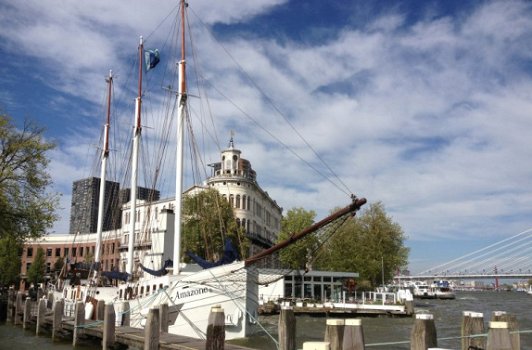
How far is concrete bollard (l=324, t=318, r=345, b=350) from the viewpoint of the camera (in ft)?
33.2

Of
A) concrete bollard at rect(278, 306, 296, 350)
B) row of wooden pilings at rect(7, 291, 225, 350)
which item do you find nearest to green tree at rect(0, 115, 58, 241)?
row of wooden pilings at rect(7, 291, 225, 350)

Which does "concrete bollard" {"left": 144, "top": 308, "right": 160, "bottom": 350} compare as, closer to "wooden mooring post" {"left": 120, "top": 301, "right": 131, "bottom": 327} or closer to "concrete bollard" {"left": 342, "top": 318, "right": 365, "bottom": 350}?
"wooden mooring post" {"left": 120, "top": 301, "right": 131, "bottom": 327}

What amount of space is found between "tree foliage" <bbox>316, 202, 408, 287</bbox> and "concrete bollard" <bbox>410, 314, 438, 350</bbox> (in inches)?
2120

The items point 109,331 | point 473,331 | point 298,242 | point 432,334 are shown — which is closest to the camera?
point 432,334

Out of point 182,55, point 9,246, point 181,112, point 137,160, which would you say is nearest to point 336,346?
point 181,112

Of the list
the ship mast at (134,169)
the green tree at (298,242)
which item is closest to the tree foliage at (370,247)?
the green tree at (298,242)

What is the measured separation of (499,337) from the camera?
347 inches

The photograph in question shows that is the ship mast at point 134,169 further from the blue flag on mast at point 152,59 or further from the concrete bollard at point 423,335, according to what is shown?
the concrete bollard at point 423,335

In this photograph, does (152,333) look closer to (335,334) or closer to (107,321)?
(107,321)

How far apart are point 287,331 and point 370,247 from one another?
53.1 metres

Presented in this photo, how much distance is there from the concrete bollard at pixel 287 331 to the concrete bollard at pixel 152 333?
4.15 m

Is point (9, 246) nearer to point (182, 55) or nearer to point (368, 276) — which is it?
point (368, 276)

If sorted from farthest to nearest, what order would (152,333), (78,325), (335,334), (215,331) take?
(78,325) → (152,333) → (215,331) → (335,334)

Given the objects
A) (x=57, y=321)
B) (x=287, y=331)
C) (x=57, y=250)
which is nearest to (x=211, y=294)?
(x=57, y=321)
